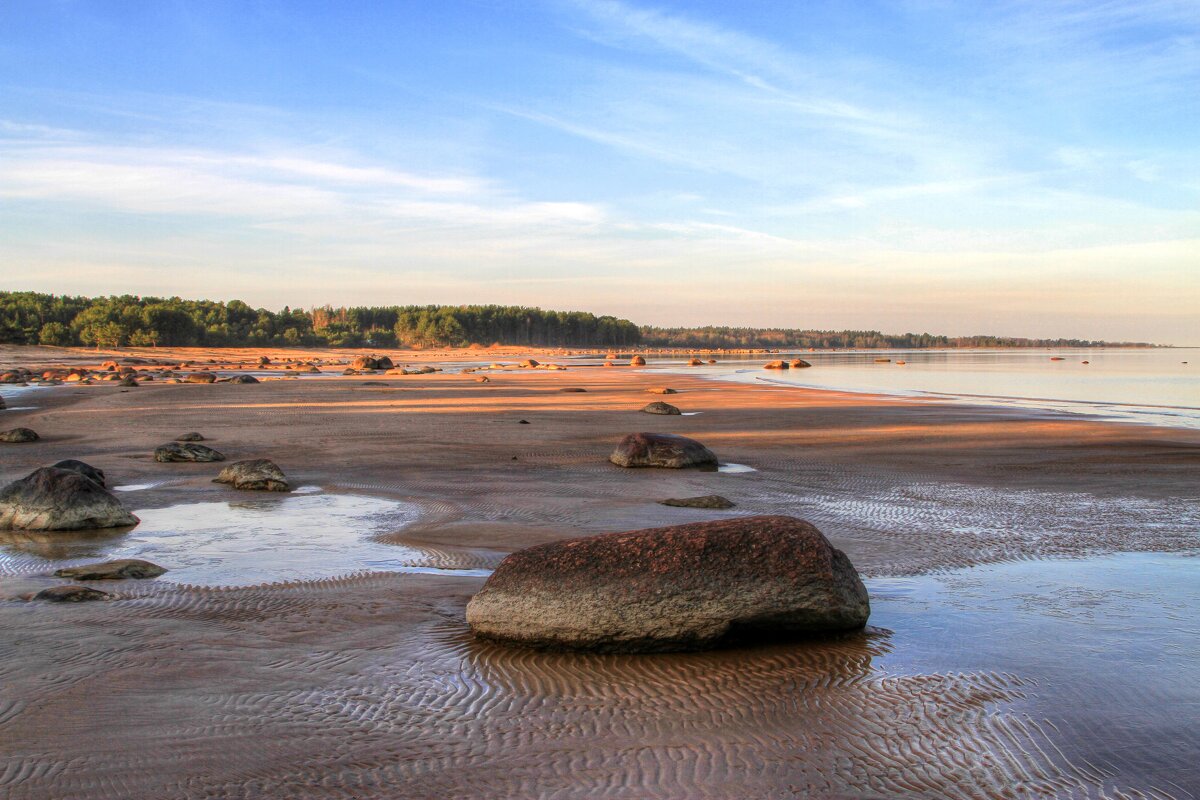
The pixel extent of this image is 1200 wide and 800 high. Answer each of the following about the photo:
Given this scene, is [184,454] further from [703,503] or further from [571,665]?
[571,665]

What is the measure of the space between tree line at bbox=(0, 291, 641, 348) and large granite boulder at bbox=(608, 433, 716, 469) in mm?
82576

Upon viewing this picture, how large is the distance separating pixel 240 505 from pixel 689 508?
19.1ft

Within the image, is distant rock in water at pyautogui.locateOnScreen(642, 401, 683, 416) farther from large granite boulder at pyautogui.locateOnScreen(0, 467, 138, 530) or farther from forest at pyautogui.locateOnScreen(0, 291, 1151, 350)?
forest at pyautogui.locateOnScreen(0, 291, 1151, 350)

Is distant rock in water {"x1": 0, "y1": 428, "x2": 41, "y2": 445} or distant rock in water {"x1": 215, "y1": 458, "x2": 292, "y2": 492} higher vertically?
Result: distant rock in water {"x1": 215, "y1": 458, "x2": 292, "y2": 492}

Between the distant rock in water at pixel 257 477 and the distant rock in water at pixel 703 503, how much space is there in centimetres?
558

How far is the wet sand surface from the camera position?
4.48 m

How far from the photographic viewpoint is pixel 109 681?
18.0ft

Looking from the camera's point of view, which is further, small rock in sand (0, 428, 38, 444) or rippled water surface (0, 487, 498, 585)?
small rock in sand (0, 428, 38, 444)

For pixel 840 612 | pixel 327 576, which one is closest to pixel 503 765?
pixel 840 612

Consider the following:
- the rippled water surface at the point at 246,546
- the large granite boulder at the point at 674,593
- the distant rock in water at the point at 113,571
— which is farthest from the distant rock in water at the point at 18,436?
the large granite boulder at the point at 674,593

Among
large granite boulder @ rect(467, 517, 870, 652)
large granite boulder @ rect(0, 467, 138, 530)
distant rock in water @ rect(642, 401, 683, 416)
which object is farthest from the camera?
distant rock in water @ rect(642, 401, 683, 416)

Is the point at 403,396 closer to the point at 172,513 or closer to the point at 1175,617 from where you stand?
the point at 172,513

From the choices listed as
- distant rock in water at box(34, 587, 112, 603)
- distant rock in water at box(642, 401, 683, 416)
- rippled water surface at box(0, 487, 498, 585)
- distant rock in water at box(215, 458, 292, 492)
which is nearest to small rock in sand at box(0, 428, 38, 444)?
distant rock in water at box(215, 458, 292, 492)

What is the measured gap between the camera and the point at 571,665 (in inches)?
236
